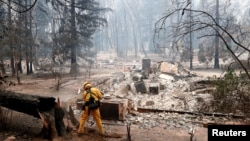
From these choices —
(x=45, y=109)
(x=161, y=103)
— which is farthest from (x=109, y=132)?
(x=161, y=103)

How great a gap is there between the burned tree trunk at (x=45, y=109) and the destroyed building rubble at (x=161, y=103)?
3.17m

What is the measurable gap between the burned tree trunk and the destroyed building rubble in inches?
125

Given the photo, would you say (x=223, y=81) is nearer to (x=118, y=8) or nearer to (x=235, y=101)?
(x=235, y=101)

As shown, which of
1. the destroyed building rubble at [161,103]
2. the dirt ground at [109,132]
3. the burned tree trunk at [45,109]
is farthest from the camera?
the destroyed building rubble at [161,103]

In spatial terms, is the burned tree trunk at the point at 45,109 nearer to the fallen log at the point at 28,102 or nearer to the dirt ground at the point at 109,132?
the fallen log at the point at 28,102

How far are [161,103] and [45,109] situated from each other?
8.01 m

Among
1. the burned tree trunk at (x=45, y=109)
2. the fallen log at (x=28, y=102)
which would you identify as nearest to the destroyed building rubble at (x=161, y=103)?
the burned tree trunk at (x=45, y=109)

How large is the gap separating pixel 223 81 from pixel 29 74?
22993 millimetres

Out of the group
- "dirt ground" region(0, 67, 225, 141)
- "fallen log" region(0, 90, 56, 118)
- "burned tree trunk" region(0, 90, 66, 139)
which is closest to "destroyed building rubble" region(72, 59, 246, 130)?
"dirt ground" region(0, 67, 225, 141)

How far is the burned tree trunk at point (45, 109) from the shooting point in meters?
10.0

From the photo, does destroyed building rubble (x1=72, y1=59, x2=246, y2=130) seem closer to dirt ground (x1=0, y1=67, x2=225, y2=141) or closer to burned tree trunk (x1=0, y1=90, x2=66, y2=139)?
dirt ground (x1=0, y1=67, x2=225, y2=141)

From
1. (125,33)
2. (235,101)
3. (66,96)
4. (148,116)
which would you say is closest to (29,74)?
(66,96)

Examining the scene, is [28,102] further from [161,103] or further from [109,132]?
[161,103]

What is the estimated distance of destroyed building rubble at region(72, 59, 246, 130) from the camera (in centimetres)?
1278
